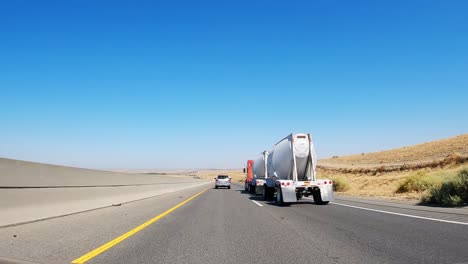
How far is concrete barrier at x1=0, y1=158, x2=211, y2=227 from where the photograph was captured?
852 centimetres

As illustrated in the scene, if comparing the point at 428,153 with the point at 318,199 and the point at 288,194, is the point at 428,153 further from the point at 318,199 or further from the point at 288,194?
the point at 288,194

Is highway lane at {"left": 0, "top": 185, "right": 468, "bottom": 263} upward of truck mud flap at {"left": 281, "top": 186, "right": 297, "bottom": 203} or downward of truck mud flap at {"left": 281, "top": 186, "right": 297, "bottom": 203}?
downward

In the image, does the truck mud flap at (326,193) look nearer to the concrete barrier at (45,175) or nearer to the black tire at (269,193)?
the black tire at (269,193)

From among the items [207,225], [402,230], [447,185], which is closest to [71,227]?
[207,225]

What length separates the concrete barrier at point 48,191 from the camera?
27.9 feet

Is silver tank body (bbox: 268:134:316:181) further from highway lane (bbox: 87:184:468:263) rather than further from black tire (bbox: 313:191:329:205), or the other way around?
Answer: highway lane (bbox: 87:184:468:263)

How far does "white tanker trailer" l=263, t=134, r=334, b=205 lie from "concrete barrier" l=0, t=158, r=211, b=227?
742 centimetres

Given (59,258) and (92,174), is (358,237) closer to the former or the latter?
(59,258)

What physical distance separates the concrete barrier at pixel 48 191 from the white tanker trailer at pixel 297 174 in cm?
742

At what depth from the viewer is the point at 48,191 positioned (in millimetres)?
10227

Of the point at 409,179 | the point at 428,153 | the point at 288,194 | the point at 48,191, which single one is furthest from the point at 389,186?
the point at 428,153

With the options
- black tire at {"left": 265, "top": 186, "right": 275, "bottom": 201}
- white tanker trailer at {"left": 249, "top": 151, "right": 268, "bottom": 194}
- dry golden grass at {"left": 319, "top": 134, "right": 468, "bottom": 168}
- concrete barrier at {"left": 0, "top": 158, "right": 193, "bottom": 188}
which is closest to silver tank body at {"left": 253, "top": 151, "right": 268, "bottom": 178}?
white tanker trailer at {"left": 249, "top": 151, "right": 268, "bottom": 194}

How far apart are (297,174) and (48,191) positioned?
1286 centimetres

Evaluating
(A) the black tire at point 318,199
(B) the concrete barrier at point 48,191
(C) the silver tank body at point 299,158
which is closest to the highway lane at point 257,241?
(B) the concrete barrier at point 48,191
